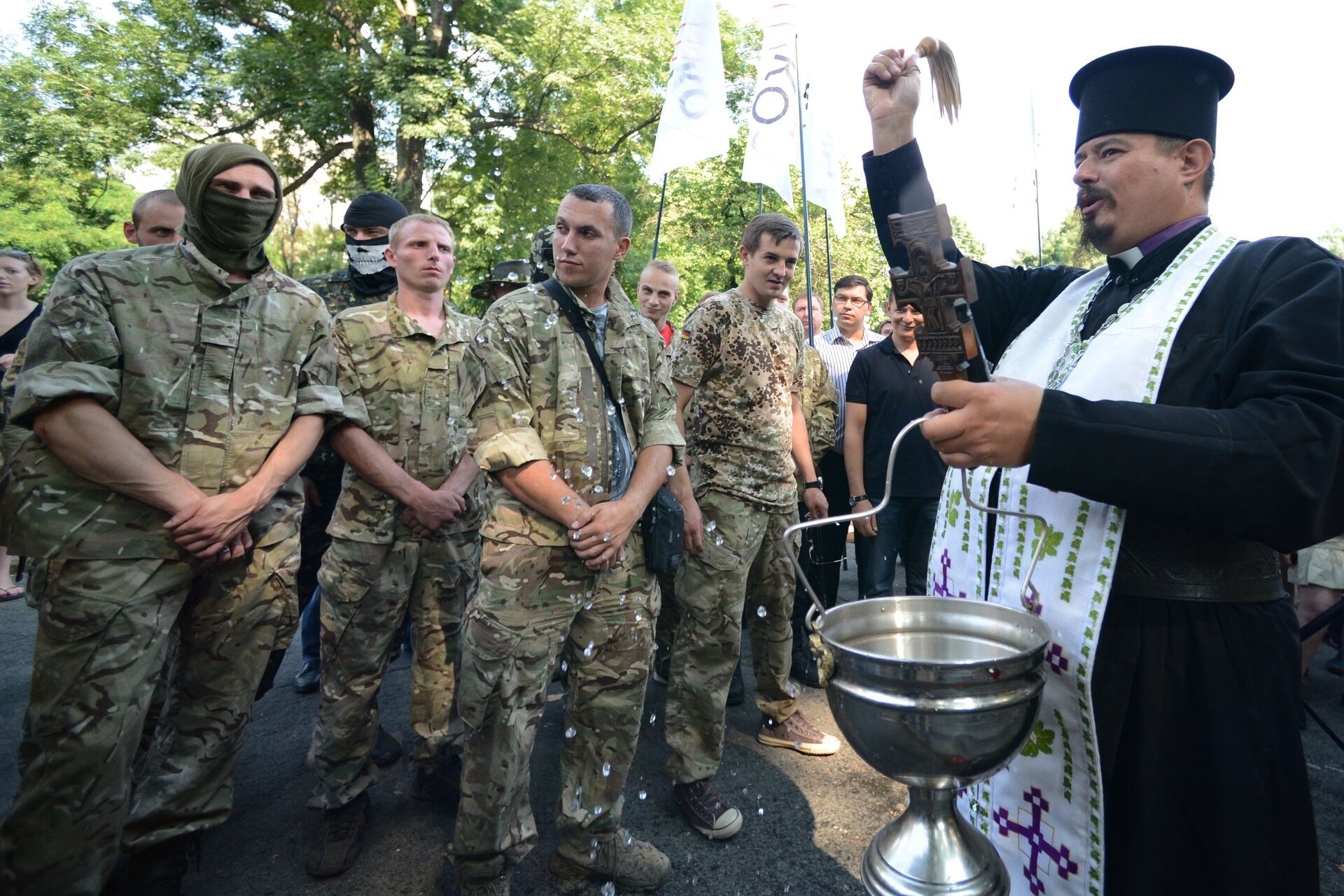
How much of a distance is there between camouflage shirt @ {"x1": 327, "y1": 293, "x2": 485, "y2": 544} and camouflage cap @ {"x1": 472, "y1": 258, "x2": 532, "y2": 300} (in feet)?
8.37

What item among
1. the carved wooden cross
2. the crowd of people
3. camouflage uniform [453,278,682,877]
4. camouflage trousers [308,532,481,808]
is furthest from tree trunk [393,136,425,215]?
the carved wooden cross

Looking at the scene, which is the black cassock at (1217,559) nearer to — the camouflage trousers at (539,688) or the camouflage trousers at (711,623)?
the camouflage trousers at (539,688)

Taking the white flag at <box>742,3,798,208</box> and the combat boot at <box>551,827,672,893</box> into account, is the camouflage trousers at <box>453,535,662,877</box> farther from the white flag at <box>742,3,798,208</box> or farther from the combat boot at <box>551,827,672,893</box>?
the white flag at <box>742,3,798,208</box>

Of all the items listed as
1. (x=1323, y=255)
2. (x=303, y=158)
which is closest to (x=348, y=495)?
(x=1323, y=255)

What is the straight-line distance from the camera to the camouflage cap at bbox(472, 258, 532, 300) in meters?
5.89

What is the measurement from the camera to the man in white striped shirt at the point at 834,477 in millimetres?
4977

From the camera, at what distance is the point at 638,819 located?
3.19 meters

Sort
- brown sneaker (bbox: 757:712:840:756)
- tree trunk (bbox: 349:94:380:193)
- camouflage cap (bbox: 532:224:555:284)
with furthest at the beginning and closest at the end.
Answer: tree trunk (bbox: 349:94:380:193) → brown sneaker (bbox: 757:712:840:756) → camouflage cap (bbox: 532:224:555:284)

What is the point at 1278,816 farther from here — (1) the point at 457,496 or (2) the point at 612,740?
(1) the point at 457,496

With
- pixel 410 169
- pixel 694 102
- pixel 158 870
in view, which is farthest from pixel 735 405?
pixel 410 169

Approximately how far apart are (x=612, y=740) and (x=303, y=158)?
698 inches

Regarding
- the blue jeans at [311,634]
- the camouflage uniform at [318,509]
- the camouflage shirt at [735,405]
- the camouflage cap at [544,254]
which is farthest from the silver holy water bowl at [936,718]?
the blue jeans at [311,634]

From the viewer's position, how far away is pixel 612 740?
8.64 feet

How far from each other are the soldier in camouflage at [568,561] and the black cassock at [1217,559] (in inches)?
52.1
